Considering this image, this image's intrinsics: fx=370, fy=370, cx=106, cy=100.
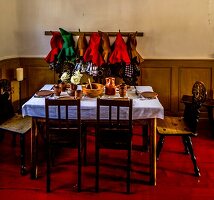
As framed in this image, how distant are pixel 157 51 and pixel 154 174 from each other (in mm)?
2395

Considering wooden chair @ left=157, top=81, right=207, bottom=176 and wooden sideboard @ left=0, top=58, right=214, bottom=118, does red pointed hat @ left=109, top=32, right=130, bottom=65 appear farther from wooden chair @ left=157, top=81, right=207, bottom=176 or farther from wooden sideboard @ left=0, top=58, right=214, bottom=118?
wooden chair @ left=157, top=81, right=207, bottom=176

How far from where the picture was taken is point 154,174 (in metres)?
3.42

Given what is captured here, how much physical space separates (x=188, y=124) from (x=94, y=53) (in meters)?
1.78

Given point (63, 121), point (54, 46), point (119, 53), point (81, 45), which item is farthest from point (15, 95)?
point (63, 121)

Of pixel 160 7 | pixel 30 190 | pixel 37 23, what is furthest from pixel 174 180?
pixel 37 23

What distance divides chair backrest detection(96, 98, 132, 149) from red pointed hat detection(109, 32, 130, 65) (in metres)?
1.80

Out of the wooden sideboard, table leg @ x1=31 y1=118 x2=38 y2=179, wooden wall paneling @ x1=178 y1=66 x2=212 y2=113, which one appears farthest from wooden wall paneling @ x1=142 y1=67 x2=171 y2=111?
table leg @ x1=31 y1=118 x2=38 y2=179

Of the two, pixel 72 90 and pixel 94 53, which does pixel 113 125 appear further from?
pixel 94 53

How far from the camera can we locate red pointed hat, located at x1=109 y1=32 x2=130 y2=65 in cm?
501

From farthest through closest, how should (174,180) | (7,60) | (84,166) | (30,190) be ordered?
(7,60) → (84,166) → (174,180) → (30,190)

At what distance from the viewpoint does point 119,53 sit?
5023mm

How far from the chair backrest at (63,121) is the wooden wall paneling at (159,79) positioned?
7.38 ft

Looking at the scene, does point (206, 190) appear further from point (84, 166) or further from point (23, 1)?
point (23, 1)

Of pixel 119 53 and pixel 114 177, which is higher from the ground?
pixel 119 53
